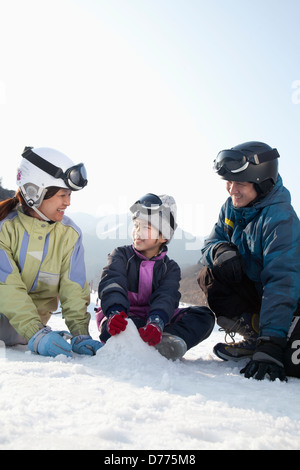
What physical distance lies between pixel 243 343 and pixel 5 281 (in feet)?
6.94

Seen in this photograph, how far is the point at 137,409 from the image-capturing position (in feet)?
4.34

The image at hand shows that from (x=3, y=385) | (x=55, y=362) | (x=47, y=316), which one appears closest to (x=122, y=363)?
(x=55, y=362)

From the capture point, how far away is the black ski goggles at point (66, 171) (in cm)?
299

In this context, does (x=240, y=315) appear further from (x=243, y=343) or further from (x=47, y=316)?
(x=47, y=316)

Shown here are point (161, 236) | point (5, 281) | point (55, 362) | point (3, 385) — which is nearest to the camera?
point (3, 385)

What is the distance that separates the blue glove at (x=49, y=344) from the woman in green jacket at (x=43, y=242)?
11.6 inches

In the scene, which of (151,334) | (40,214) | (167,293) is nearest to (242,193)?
(167,293)

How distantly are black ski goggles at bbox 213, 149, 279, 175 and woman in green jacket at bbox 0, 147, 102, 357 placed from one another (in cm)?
117

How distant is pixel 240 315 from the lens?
321 centimetres

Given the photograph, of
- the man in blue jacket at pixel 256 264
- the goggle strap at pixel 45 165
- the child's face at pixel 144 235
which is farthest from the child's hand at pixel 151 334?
the goggle strap at pixel 45 165

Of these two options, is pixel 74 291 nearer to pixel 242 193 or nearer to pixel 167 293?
pixel 167 293

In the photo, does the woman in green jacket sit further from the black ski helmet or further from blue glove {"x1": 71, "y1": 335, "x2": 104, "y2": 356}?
the black ski helmet

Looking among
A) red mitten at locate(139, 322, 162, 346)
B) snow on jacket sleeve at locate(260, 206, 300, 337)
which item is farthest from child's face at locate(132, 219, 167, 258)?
snow on jacket sleeve at locate(260, 206, 300, 337)

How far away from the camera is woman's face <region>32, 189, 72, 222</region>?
3.05 metres
